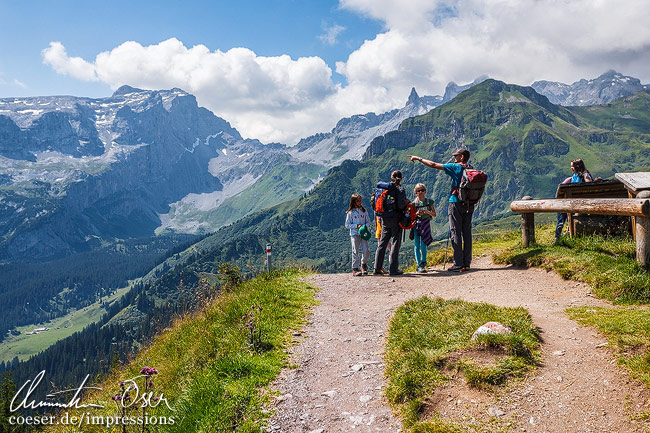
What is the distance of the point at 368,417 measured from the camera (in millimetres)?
5996

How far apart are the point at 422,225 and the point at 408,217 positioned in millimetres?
871

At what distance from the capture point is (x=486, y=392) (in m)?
5.83

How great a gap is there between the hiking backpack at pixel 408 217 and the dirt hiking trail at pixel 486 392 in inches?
181

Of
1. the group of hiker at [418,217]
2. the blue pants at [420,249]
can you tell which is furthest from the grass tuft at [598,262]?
the blue pants at [420,249]

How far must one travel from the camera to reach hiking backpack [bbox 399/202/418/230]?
15.4 metres

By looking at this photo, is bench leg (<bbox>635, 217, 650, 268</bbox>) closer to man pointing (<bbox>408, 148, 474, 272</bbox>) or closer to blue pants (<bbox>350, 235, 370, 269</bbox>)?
man pointing (<bbox>408, 148, 474, 272</bbox>)

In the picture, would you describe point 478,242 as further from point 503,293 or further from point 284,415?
point 284,415

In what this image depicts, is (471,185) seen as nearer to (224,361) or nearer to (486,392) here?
(486,392)

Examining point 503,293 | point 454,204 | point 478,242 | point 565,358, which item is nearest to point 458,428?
point 565,358

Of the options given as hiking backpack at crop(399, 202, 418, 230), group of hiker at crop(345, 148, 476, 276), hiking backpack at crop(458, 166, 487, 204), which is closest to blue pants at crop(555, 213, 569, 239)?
group of hiker at crop(345, 148, 476, 276)

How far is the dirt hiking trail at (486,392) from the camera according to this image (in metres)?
5.18

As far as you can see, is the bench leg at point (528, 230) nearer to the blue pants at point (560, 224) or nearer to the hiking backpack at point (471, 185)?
the blue pants at point (560, 224)

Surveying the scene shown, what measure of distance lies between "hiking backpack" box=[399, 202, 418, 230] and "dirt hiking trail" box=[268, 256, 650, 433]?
4.59 m

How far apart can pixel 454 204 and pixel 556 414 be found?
10.2 metres
